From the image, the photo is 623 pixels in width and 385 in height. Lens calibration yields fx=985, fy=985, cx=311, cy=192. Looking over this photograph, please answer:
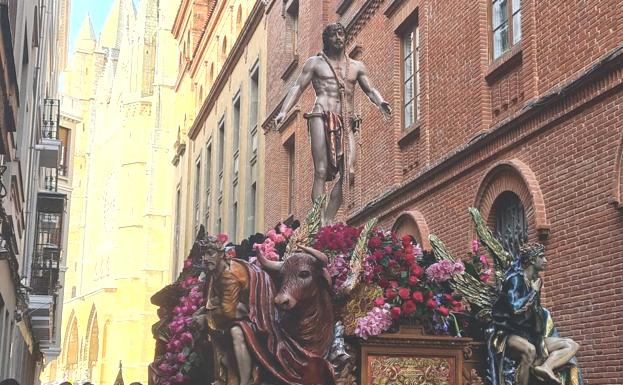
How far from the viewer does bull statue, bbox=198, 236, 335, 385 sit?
22.5ft

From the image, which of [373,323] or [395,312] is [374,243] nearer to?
[395,312]

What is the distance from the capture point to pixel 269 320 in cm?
702

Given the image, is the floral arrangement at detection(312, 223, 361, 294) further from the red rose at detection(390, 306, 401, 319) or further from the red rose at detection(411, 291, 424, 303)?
the red rose at detection(411, 291, 424, 303)

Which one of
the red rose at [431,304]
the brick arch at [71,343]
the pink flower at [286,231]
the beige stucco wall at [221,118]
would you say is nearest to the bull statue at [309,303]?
the red rose at [431,304]

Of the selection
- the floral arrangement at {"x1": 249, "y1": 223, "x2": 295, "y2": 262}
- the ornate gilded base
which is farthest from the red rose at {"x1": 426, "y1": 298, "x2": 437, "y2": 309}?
the floral arrangement at {"x1": 249, "y1": 223, "x2": 295, "y2": 262}

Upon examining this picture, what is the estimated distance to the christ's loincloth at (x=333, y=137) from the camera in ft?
29.4

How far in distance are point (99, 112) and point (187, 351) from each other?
289 ft

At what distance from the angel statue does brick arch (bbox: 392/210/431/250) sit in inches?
315

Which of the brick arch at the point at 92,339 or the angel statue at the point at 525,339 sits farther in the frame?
the brick arch at the point at 92,339

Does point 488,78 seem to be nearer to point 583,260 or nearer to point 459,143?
point 459,143

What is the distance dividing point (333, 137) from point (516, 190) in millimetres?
4655

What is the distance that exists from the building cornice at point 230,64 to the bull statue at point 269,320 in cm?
2377

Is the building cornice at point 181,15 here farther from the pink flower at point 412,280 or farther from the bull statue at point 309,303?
the bull statue at point 309,303

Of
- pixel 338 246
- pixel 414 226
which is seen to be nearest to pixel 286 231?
pixel 338 246
